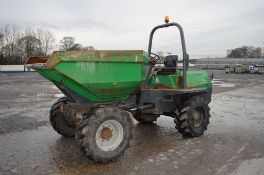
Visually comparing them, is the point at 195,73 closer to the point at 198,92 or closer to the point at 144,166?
the point at 198,92

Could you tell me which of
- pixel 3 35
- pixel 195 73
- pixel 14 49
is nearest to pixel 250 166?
pixel 195 73

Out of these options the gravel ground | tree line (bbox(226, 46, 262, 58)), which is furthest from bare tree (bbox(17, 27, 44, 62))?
tree line (bbox(226, 46, 262, 58))

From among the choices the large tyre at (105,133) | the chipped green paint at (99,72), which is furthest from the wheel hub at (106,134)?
the chipped green paint at (99,72)

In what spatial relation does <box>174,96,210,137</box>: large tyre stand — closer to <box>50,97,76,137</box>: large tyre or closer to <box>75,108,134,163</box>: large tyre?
<box>75,108,134,163</box>: large tyre

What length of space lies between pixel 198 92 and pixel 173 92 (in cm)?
95

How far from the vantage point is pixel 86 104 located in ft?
16.7

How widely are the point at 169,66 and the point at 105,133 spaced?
7.13 feet

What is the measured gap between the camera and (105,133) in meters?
4.70

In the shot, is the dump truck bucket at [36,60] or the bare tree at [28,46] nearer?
the dump truck bucket at [36,60]

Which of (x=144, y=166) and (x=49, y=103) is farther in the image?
(x=49, y=103)

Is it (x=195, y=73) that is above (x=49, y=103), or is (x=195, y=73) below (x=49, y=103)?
above

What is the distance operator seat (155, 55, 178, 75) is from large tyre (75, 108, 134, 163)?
159 centimetres

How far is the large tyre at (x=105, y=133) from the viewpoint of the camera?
4.38 meters

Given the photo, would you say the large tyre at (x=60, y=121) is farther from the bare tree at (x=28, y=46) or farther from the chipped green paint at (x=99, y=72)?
the bare tree at (x=28, y=46)
